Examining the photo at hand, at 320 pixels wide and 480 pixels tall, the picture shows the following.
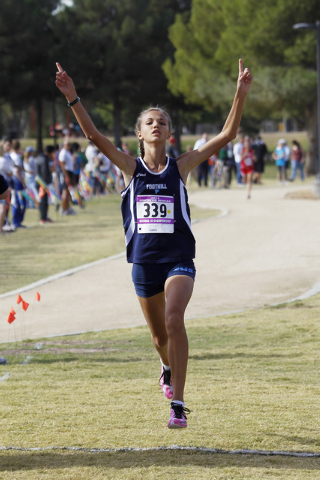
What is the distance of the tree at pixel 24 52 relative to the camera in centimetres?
5597

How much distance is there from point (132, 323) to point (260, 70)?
36952 mm

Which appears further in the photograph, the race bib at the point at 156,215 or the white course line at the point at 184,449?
the race bib at the point at 156,215

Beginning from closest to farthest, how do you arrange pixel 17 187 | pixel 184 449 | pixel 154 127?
pixel 184 449
pixel 154 127
pixel 17 187

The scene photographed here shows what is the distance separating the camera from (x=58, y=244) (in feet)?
52.6

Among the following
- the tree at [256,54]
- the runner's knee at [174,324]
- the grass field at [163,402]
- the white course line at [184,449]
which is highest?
the tree at [256,54]

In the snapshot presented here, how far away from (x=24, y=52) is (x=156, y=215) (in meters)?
53.7

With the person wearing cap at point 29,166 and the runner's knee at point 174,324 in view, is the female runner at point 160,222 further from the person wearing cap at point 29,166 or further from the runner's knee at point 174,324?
the person wearing cap at point 29,166

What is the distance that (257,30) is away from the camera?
4419 cm

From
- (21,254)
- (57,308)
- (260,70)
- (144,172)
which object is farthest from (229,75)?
(144,172)

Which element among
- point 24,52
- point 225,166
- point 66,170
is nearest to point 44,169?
point 66,170

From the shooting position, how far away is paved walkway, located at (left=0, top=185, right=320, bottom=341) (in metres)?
9.30

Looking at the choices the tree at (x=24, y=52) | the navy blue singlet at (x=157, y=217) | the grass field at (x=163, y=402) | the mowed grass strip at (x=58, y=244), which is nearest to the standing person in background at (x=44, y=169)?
the mowed grass strip at (x=58, y=244)

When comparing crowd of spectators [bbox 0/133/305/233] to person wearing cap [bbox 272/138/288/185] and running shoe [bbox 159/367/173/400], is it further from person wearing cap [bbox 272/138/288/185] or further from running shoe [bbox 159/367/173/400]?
running shoe [bbox 159/367/173/400]

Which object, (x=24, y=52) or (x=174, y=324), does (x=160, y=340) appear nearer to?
(x=174, y=324)
